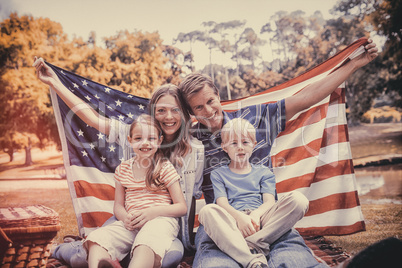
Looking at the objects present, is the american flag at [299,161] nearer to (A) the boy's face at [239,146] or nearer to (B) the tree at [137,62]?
(A) the boy's face at [239,146]

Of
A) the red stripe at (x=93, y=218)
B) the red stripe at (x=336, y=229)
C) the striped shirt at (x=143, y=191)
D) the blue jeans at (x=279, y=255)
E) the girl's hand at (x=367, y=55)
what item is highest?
the girl's hand at (x=367, y=55)

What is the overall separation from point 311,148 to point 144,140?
1.64 m

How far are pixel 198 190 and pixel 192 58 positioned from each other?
6.73 m

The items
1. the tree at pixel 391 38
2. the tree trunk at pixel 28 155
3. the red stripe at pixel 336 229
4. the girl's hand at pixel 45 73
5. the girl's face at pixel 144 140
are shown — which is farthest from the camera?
the tree at pixel 391 38

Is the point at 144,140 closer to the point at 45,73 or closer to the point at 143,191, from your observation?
the point at 143,191

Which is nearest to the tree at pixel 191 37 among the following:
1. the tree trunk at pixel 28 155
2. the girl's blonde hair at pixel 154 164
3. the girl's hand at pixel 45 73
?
the tree trunk at pixel 28 155

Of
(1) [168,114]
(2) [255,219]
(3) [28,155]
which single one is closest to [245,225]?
(2) [255,219]

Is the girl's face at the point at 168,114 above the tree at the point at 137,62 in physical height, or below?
below

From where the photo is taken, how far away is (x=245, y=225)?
1614 millimetres

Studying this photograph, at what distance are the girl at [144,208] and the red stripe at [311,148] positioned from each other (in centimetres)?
133

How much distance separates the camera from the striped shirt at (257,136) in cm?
222

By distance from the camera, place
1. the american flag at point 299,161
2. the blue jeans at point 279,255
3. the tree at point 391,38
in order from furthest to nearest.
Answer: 1. the tree at point 391,38
2. the american flag at point 299,161
3. the blue jeans at point 279,255

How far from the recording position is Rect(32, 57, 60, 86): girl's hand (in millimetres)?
2395

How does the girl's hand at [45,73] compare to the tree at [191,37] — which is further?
the tree at [191,37]
